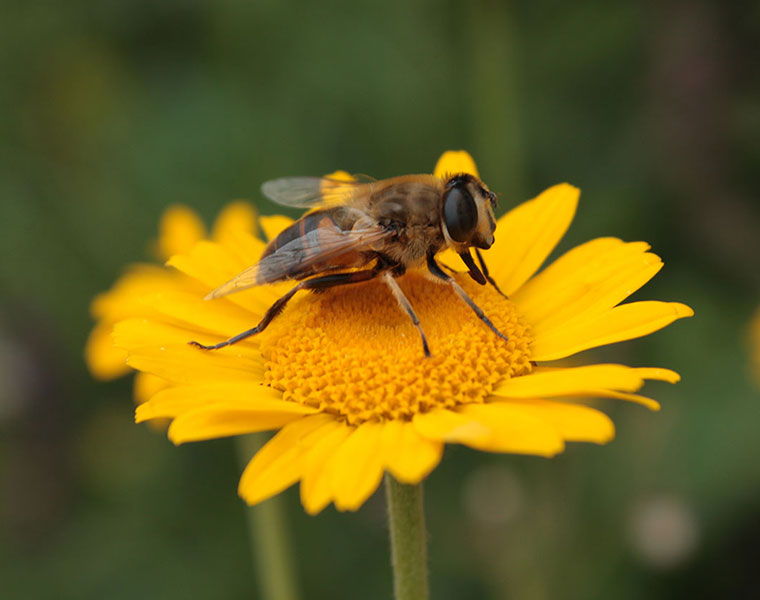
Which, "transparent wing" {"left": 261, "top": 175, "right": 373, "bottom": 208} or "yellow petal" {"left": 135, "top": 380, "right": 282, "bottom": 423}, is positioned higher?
"transparent wing" {"left": 261, "top": 175, "right": 373, "bottom": 208}

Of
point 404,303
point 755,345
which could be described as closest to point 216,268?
point 404,303

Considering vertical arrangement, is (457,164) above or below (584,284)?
above

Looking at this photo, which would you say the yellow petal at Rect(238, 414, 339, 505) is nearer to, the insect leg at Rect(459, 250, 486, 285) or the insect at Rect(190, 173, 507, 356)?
the insect at Rect(190, 173, 507, 356)

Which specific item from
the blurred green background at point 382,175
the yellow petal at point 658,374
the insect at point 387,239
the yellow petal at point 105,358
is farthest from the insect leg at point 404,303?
the blurred green background at point 382,175

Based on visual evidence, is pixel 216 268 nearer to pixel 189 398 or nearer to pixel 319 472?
pixel 189 398

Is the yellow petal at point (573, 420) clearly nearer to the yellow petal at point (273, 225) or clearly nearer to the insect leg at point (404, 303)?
the insect leg at point (404, 303)

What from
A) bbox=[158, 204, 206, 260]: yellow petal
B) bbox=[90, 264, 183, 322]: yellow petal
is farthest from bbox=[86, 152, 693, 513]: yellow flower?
bbox=[158, 204, 206, 260]: yellow petal
